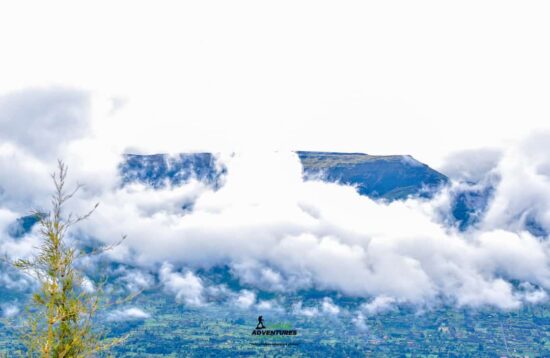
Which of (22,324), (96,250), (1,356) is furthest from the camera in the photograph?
(96,250)

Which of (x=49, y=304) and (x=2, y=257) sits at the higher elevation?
(x=2, y=257)

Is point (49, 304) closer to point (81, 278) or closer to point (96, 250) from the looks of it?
point (81, 278)

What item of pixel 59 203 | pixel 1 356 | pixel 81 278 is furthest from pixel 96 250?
pixel 1 356

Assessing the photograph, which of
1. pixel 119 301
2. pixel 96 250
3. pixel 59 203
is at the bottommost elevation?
pixel 119 301

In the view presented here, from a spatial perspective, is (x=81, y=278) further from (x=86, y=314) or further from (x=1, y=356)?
(x=1, y=356)

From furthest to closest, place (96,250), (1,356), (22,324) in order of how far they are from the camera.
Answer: (96,250), (22,324), (1,356)

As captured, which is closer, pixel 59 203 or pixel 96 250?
pixel 59 203

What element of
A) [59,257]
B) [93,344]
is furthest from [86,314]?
[59,257]
